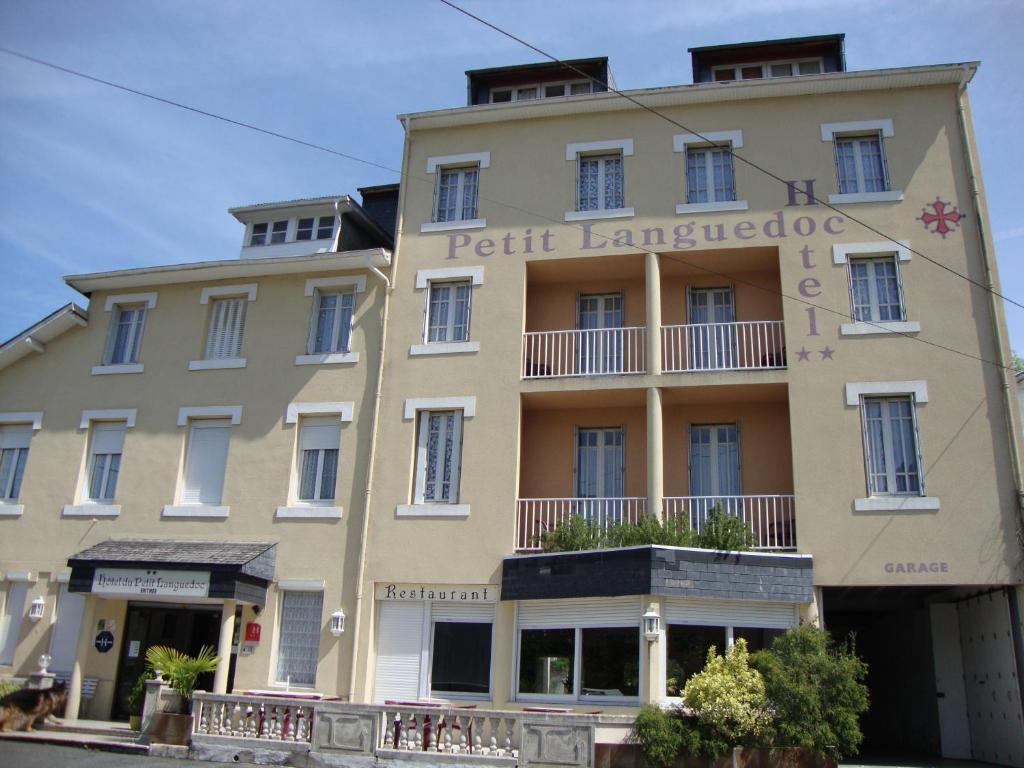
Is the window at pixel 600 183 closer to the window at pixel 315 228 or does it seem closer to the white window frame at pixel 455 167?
the white window frame at pixel 455 167

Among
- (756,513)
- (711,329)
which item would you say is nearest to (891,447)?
(756,513)

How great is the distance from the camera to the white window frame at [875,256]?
16.9 m

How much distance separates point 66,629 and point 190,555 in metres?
3.75

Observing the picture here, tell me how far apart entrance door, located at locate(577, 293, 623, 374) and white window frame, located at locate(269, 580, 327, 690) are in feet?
22.1

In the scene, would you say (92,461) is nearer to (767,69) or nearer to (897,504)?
(897,504)

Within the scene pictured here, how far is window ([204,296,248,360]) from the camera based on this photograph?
2031cm

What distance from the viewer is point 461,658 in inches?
674

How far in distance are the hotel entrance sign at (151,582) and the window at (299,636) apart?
1.69 meters

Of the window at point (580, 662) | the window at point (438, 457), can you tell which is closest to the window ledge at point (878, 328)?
the window at point (580, 662)

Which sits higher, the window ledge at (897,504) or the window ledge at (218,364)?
the window ledge at (218,364)

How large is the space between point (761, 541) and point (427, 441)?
6.59 meters

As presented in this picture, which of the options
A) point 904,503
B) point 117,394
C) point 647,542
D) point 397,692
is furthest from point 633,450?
point 117,394

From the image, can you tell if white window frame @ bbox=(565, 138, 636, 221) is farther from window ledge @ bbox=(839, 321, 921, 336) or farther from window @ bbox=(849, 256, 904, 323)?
window ledge @ bbox=(839, 321, 921, 336)

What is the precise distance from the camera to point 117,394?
20453mm
